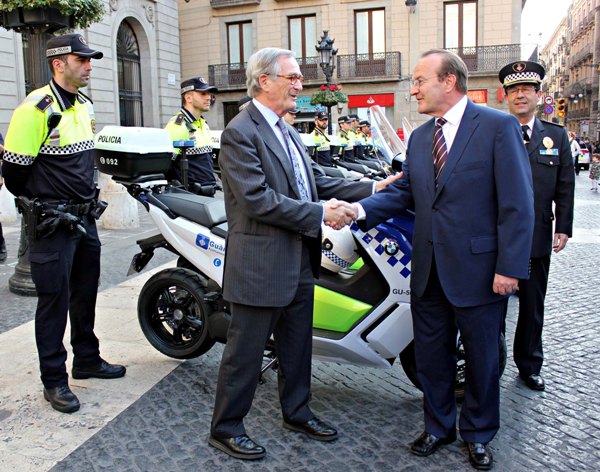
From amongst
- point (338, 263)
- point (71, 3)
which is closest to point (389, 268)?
point (338, 263)

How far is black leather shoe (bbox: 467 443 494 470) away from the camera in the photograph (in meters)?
2.83

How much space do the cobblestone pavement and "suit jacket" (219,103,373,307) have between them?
2.55ft

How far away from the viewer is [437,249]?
2822 mm

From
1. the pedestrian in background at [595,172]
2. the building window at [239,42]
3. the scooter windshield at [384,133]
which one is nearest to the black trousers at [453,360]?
the scooter windshield at [384,133]

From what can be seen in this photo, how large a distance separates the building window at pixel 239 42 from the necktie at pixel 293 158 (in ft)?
98.0

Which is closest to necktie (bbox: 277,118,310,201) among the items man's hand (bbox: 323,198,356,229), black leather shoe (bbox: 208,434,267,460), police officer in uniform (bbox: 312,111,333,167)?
man's hand (bbox: 323,198,356,229)

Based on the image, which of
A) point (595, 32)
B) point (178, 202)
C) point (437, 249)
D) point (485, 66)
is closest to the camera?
point (437, 249)

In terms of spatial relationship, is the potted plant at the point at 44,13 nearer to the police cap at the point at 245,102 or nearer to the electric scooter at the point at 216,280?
Answer: the police cap at the point at 245,102

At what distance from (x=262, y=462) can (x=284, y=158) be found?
1.41 metres

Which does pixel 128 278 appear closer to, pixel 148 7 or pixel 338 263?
pixel 338 263

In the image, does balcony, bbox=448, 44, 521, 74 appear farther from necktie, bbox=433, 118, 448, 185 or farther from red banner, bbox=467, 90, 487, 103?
necktie, bbox=433, 118, 448, 185

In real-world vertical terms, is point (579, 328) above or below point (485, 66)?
below

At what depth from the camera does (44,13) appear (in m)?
6.00

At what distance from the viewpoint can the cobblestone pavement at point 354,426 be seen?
2.91m
